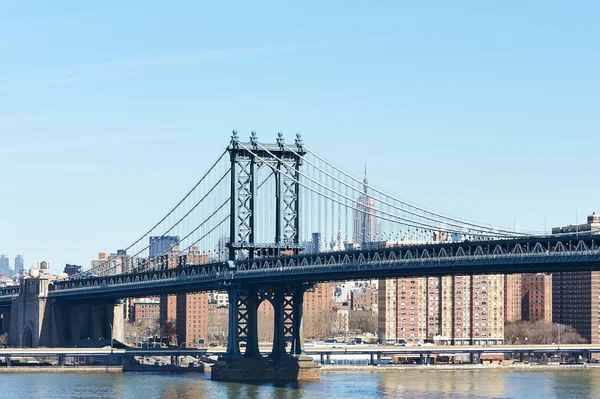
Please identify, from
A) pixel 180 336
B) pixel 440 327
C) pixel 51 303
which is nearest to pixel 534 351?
pixel 440 327

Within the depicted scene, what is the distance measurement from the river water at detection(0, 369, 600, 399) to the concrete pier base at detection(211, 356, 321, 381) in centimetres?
120

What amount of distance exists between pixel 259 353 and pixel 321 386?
A: 7873mm

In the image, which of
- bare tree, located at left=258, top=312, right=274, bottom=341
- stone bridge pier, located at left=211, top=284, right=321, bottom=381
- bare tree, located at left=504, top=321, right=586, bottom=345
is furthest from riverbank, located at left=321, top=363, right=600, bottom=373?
bare tree, located at left=258, top=312, right=274, bottom=341

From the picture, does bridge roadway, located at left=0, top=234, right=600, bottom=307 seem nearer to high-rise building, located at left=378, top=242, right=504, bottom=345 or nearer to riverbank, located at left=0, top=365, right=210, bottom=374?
riverbank, located at left=0, top=365, right=210, bottom=374

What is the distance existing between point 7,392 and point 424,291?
8865 centimetres

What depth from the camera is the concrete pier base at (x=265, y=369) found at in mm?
109312

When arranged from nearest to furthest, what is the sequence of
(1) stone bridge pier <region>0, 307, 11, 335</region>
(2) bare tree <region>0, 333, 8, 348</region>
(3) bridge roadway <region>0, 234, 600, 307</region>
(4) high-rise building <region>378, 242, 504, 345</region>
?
1. (3) bridge roadway <region>0, 234, 600, 307</region>
2. (2) bare tree <region>0, 333, 8, 348</region>
3. (1) stone bridge pier <region>0, 307, 11, 335</region>
4. (4) high-rise building <region>378, 242, 504, 345</region>

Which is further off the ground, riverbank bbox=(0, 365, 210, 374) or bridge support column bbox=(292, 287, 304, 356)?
bridge support column bbox=(292, 287, 304, 356)

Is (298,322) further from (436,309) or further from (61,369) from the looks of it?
(436,309)

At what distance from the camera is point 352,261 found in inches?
4008

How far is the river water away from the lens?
97.5 metres

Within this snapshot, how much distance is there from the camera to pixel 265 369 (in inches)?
4338

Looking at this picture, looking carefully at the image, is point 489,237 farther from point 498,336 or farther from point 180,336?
point 180,336

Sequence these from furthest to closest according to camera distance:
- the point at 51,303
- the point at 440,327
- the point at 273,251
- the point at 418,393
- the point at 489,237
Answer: the point at 440,327 → the point at 51,303 → the point at 273,251 → the point at 418,393 → the point at 489,237
